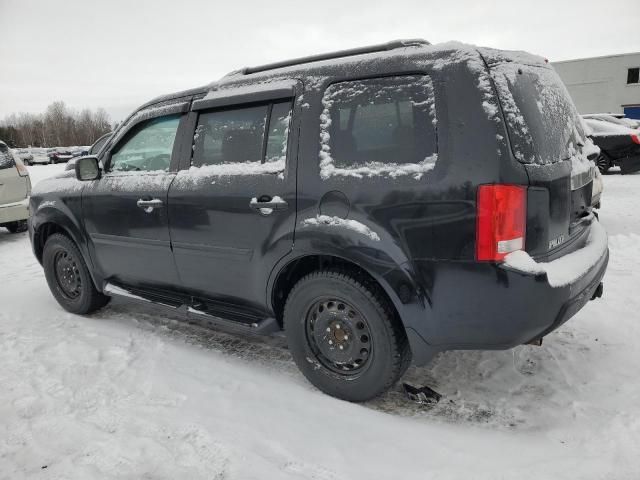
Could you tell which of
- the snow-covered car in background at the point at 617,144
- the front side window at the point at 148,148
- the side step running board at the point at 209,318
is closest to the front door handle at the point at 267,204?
the side step running board at the point at 209,318

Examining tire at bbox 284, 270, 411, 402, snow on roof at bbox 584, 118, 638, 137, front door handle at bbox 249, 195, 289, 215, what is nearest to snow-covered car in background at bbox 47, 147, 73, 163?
snow on roof at bbox 584, 118, 638, 137

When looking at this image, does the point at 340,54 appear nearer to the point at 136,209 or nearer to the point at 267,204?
the point at 267,204

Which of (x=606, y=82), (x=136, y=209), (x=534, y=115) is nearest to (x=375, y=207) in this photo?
(x=534, y=115)

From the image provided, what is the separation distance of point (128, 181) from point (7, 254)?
15.5 feet

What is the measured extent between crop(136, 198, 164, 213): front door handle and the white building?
134ft

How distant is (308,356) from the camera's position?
2953 millimetres

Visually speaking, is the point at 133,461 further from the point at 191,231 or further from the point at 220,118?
the point at 220,118

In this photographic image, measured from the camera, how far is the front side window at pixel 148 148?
11.8 ft

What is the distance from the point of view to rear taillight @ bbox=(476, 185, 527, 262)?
7.30ft

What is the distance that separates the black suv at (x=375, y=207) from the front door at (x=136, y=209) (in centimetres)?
2

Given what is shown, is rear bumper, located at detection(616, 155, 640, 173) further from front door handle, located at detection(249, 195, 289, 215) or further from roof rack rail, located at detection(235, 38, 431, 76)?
front door handle, located at detection(249, 195, 289, 215)

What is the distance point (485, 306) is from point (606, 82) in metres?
43.9

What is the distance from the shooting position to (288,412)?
2.80 meters

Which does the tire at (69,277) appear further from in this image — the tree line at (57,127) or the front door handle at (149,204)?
the tree line at (57,127)
